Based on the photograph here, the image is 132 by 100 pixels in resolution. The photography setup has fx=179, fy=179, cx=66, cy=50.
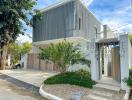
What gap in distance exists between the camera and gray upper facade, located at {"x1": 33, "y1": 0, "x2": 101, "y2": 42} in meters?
22.2

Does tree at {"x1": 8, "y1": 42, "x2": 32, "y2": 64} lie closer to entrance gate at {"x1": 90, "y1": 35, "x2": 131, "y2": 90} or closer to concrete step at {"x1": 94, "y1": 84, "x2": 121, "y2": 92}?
entrance gate at {"x1": 90, "y1": 35, "x2": 131, "y2": 90}

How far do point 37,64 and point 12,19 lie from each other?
7367 mm

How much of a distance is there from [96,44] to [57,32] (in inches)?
474

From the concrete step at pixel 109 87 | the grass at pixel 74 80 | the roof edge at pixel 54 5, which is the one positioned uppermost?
the roof edge at pixel 54 5

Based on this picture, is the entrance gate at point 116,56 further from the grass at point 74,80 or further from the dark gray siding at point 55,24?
the dark gray siding at point 55,24

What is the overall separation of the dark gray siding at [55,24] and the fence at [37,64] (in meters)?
3.02

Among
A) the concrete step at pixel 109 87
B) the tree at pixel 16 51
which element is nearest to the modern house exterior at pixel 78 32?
the concrete step at pixel 109 87

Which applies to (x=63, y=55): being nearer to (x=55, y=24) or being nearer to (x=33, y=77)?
(x=33, y=77)

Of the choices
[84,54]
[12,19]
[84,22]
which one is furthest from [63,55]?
[12,19]

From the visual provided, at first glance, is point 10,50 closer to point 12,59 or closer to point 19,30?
point 12,59

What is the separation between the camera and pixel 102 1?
17656mm

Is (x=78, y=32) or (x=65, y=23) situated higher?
(x=65, y=23)

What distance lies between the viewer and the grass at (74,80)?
12.0 meters

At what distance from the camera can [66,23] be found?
23047 millimetres
